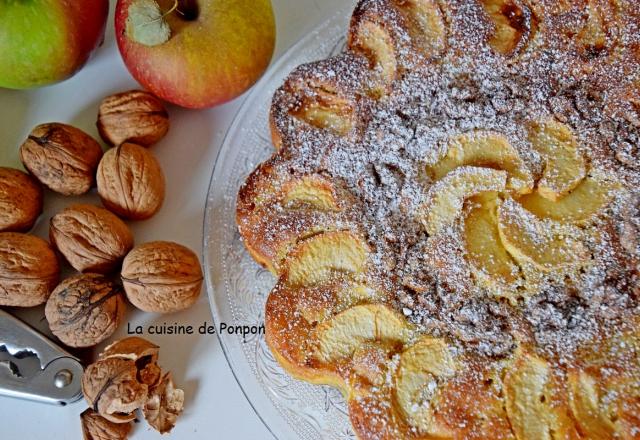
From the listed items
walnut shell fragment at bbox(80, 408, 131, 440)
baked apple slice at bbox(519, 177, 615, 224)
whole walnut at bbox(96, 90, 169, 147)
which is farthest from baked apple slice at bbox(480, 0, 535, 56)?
walnut shell fragment at bbox(80, 408, 131, 440)

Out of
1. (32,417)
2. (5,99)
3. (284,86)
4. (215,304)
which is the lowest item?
(32,417)

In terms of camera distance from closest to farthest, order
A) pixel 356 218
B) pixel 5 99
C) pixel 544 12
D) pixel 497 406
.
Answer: pixel 497 406 < pixel 356 218 < pixel 544 12 < pixel 5 99

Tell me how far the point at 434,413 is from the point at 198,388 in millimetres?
554

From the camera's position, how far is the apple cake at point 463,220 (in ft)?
4.14

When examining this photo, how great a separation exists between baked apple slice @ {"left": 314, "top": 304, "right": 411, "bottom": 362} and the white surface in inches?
11.2

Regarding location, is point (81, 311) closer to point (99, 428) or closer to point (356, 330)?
point (99, 428)

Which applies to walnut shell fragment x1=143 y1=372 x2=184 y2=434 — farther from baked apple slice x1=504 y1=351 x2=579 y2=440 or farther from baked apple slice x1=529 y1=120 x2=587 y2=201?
baked apple slice x1=529 y1=120 x2=587 y2=201

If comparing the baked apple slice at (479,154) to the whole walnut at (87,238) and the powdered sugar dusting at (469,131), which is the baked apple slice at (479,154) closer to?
the powdered sugar dusting at (469,131)

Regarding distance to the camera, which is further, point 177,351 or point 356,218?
point 177,351

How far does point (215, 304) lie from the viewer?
5.10 ft

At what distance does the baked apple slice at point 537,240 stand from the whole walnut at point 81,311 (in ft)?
2.76

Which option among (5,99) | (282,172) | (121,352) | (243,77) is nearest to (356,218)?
(282,172)

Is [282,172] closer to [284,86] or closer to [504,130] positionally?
[284,86]

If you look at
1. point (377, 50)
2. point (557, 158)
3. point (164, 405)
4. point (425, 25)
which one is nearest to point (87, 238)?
point (164, 405)
